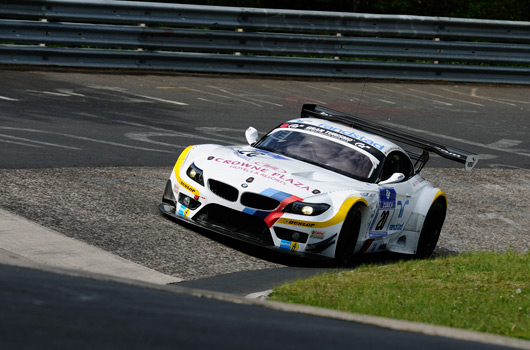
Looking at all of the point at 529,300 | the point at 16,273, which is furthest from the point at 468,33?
the point at 16,273

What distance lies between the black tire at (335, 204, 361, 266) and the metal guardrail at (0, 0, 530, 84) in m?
11.5

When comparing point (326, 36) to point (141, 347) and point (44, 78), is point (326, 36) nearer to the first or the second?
point (44, 78)

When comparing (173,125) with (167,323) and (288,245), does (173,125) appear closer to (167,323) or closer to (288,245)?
(288,245)

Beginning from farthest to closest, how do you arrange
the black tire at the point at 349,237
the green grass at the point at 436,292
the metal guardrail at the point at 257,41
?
1. the metal guardrail at the point at 257,41
2. the black tire at the point at 349,237
3. the green grass at the point at 436,292

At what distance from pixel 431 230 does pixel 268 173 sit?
8.00ft

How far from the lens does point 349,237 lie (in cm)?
994

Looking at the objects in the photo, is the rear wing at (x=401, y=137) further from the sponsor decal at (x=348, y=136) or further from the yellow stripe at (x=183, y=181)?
the yellow stripe at (x=183, y=181)

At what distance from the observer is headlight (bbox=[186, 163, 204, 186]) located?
33.2 ft

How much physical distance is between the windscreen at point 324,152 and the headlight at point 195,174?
115 cm

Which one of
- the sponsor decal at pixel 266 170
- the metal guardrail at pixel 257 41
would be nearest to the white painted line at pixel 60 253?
the sponsor decal at pixel 266 170

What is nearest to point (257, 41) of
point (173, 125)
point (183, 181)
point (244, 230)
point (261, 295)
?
point (173, 125)

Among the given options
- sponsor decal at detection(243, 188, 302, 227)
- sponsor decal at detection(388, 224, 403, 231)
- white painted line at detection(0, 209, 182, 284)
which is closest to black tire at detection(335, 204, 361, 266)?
sponsor decal at detection(243, 188, 302, 227)

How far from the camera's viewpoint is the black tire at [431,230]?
11148 millimetres

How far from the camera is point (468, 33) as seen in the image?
25484 mm
